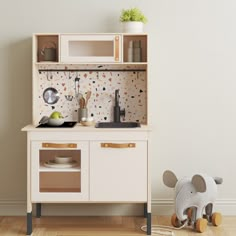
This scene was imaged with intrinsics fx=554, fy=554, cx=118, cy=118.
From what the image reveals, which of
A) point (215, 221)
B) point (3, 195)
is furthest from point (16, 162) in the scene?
point (215, 221)

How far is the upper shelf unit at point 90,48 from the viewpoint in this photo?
13.7ft

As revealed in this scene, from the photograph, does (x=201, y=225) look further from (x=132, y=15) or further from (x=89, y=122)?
(x=132, y=15)

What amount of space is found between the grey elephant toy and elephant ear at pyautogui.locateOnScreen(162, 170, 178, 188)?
0.06 metres

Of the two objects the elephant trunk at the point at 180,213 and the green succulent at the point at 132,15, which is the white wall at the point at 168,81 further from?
the elephant trunk at the point at 180,213

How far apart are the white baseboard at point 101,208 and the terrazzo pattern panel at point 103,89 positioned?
0.70 meters

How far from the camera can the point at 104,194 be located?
13.0 ft

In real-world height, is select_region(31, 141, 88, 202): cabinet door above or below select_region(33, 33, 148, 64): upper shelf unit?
below

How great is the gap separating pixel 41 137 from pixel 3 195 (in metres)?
0.81

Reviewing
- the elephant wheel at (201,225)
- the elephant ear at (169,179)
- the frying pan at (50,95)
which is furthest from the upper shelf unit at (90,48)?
the elephant wheel at (201,225)

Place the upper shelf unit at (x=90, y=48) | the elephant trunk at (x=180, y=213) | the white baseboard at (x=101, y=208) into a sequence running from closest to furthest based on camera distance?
the elephant trunk at (x=180, y=213) < the upper shelf unit at (x=90, y=48) < the white baseboard at (x=101, y=208)

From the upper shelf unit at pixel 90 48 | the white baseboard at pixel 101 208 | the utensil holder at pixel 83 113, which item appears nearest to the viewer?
the upper shelf unit at pixel 90 48

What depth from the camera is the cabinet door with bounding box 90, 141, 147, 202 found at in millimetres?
3932

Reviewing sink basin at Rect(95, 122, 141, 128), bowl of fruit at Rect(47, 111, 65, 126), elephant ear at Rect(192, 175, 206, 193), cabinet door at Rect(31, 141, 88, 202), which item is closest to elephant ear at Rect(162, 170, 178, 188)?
elephant ear at Rect(192, 175, 206, 193)

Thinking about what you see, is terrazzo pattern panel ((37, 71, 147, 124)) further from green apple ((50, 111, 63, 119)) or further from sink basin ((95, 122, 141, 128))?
green apple ((50, 111, 63, 119))
